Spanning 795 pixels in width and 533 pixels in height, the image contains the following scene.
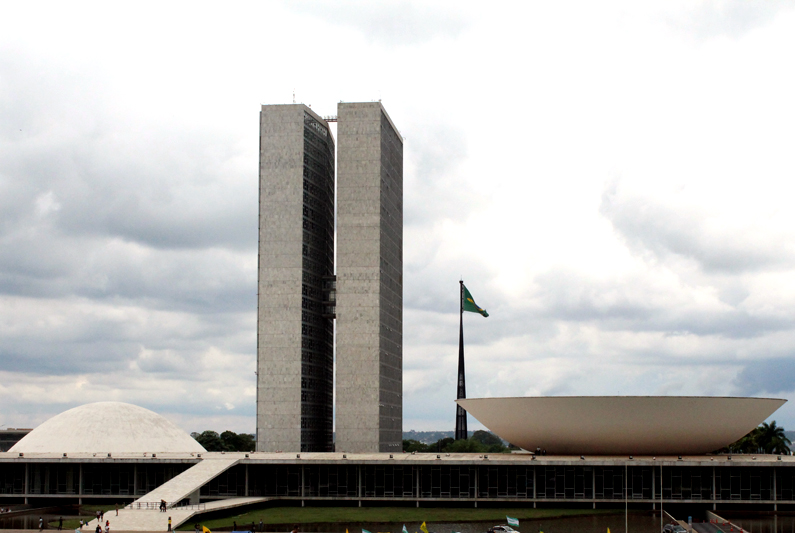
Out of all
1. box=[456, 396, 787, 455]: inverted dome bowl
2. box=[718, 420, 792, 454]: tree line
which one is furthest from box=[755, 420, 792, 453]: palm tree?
box=[456, 396, 787, 455]: inverted dome bowl

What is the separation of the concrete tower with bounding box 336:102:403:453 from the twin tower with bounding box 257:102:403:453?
0.42 feet

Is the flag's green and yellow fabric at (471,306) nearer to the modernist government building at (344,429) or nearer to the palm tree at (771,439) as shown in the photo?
the modernist government building at (344,429)

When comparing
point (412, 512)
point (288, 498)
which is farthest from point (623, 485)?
point (288, 498)

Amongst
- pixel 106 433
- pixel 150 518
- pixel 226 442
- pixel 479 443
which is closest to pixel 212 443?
pixel 226 442

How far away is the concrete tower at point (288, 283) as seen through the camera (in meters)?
110

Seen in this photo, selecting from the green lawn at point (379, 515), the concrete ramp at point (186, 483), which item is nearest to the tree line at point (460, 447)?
the green lawn at point (379, 515)

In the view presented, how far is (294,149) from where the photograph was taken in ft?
370

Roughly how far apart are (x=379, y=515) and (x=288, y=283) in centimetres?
4476

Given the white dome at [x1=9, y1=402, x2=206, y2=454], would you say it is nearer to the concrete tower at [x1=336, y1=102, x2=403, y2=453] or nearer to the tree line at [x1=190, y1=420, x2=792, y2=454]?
the concrete tower at [x1=336, y1=102, x2=403, y2=453]

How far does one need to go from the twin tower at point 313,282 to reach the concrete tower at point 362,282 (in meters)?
0.13

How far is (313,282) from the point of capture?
4601 inches

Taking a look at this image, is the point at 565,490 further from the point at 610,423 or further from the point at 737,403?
the point at 737,403

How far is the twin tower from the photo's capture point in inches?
4343

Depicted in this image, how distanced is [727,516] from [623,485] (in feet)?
28.8
